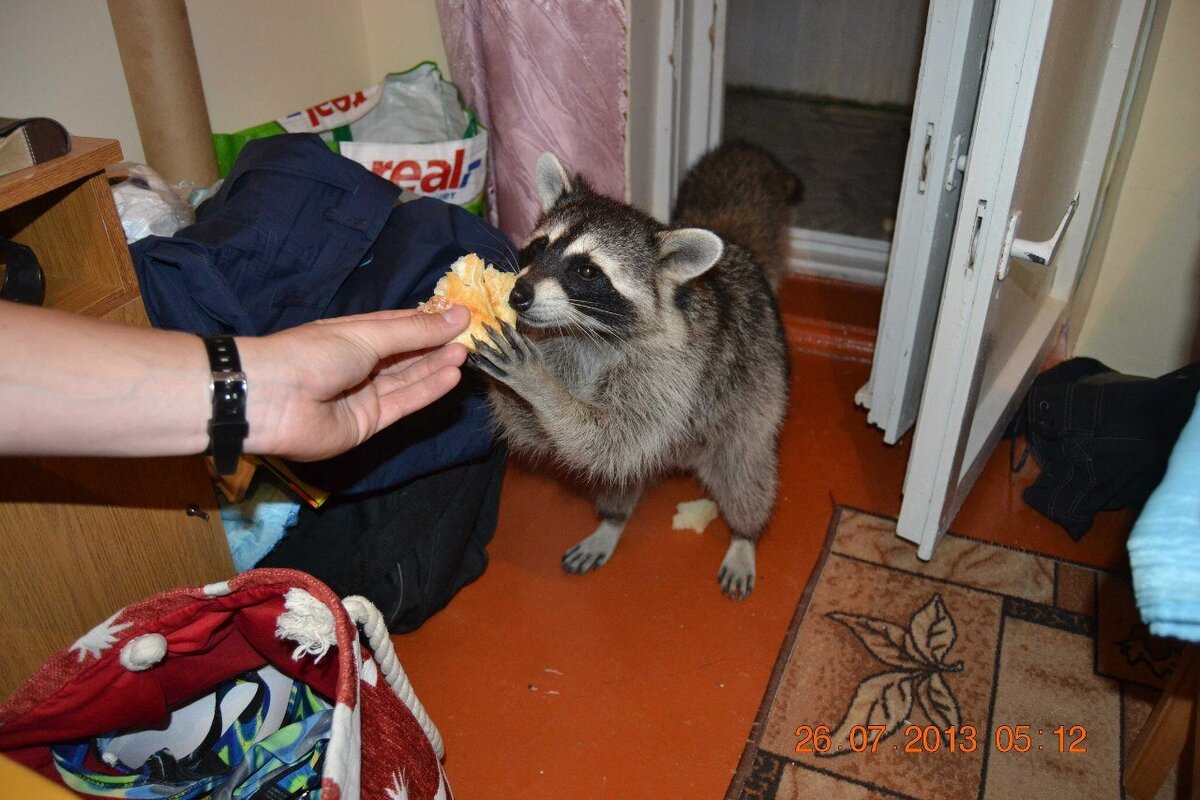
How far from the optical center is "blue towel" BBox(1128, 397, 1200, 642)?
80 centimetres

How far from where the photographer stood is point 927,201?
182 centimetres

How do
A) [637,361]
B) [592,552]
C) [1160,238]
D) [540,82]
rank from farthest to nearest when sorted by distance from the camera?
[1160,238], [540,82], [592,552], [637,361]

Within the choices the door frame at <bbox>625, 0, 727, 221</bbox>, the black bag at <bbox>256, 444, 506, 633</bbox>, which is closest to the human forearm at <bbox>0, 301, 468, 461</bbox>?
the black bag at <bbox>256, 444, 506, 633</bbox>

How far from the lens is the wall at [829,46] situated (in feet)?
9.91

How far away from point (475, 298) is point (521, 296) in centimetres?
8

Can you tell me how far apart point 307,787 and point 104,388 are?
0.63 metres

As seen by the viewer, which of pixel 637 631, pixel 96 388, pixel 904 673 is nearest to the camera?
pixel 96 388

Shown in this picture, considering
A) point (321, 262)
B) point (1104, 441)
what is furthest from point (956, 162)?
point (321, 262)

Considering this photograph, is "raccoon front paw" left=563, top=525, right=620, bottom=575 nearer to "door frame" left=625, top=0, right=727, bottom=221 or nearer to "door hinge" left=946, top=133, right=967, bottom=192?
"door frame" left=625, top=0, right=727, bottom=221

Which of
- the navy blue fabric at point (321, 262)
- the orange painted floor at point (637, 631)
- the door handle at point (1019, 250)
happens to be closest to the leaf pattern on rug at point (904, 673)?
the orange painted floor at point (637, 631)

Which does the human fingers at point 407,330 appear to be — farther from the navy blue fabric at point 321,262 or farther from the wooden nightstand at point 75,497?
the wooden nightstand at point 75,497

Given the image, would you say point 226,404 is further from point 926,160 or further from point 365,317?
point 926,160

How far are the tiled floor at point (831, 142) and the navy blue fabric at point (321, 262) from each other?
1924 millimetres

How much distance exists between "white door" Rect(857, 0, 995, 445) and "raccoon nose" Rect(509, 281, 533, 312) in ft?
2.85
